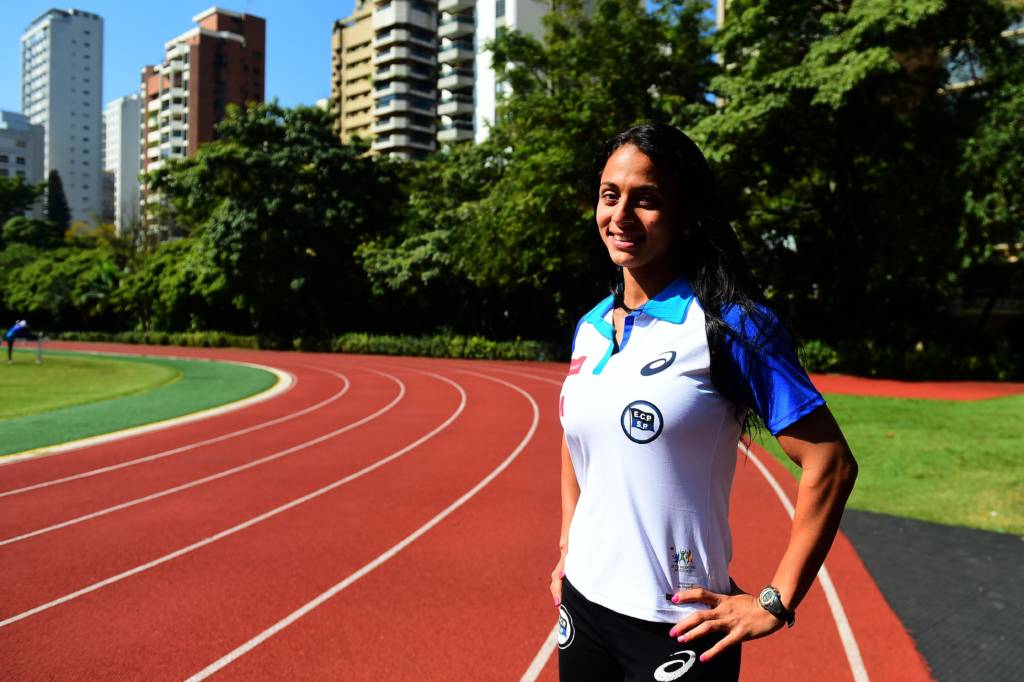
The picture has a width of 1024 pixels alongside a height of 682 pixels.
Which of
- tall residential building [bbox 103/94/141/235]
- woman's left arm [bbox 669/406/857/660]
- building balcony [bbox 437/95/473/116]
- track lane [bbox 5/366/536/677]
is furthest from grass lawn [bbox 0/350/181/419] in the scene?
tall residential building [bbox 103/94/141/235]

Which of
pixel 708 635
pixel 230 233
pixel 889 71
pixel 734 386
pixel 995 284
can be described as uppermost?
pixel 889 71

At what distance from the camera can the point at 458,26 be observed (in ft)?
224

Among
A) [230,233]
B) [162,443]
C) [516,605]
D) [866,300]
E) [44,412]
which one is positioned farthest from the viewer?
[230,233]

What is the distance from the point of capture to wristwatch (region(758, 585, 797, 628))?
1522mm

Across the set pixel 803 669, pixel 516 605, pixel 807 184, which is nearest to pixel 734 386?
pixel 803 669

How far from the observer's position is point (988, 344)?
74.2 feet

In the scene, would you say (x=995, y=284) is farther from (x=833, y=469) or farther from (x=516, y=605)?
(x=833, y=469)

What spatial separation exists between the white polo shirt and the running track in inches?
107

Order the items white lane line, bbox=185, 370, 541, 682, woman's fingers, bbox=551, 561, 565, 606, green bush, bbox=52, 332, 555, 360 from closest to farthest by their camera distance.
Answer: woman's fingers, bbox=551, 561, 565, 606 → white lane line, bbox=185, 370, 541, 682 → green bush, bbox=52, 332, 555, 360

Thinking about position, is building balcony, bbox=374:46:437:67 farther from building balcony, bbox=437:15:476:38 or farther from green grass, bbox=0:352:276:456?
green grass, bbox=0:352:276:456

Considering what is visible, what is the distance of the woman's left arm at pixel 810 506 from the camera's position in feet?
4.92

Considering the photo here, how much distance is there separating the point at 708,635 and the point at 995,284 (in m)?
26.4

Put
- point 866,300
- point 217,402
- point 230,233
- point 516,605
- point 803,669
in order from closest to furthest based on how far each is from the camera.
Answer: point 803,669
point 516,605
point 217,402
point 866,300
point 230,233

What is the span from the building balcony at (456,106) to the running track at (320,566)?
62196 millimetres
